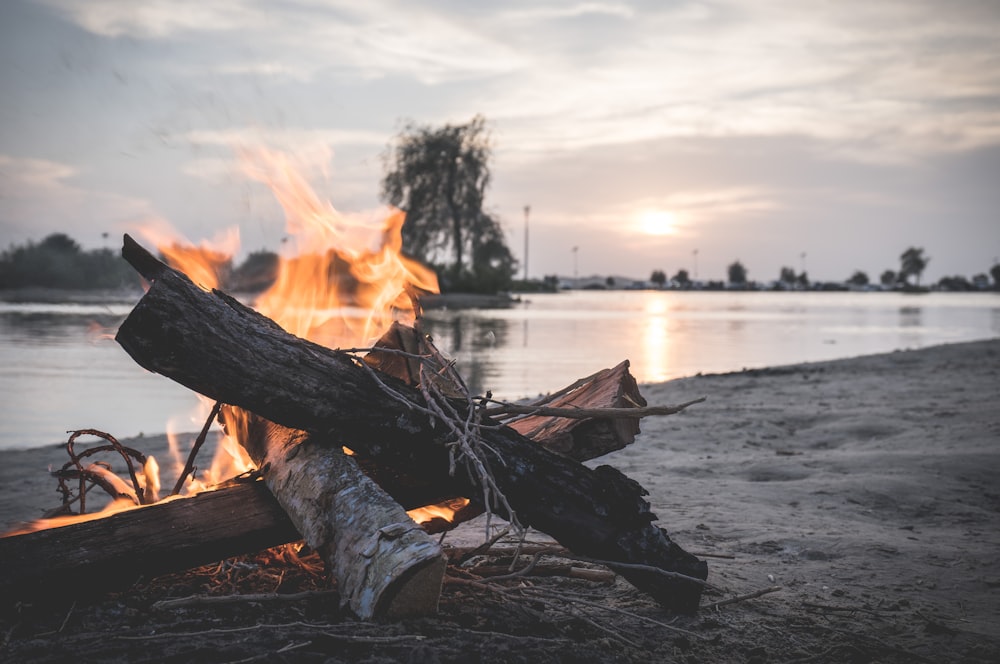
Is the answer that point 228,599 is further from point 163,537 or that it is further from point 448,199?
point 448,199

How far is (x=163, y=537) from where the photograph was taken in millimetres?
Answer: 2752

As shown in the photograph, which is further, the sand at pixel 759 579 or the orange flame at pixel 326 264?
the orange flame at pixel 326 264

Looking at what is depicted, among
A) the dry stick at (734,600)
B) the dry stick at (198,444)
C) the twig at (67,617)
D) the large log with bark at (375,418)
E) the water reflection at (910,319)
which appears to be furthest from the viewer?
the water reflection at (910,319)

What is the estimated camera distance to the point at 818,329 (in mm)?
26547

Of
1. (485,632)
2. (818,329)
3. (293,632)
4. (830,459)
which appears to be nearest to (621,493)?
(485,632)

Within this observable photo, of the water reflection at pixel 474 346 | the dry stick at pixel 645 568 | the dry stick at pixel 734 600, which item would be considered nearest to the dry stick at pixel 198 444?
the dry stick at pixel 645 568

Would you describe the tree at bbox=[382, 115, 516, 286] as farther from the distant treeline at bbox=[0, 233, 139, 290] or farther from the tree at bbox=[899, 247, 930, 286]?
the tree at bbox=[899, 247, 930, 286]

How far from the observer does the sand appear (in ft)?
7.82

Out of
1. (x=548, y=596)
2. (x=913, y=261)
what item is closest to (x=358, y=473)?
(x=548, y=596)

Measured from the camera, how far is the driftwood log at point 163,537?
262 cm

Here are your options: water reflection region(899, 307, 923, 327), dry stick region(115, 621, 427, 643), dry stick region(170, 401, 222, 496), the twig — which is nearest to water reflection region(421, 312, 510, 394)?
dry stick region(170, 401, 222, 496)

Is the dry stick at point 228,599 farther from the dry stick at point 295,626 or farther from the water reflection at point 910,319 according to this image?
the water reflection at point 910,319

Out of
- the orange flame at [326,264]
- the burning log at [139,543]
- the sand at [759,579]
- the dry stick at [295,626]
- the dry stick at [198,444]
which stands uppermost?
the orange flame at [326,264]

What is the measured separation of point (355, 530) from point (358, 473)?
280 mm
